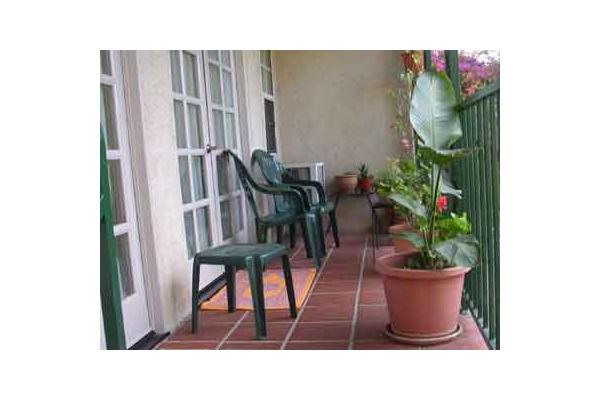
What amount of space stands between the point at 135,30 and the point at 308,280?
2.30m

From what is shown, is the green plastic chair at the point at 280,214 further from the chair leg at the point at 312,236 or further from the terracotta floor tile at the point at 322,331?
the terracotta floor tile at the point at 322,331

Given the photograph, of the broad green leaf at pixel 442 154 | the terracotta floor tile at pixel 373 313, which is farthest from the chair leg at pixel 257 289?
the broad green leaf at pixel 442 154

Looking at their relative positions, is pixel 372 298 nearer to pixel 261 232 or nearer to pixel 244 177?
pixel 261 232

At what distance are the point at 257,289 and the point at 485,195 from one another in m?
1.03

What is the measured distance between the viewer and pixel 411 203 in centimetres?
207

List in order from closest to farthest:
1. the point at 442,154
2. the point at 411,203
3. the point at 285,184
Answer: the point at 442,154 < the point at 411,203 < the point at 285,184

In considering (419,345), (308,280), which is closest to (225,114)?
(308,280)

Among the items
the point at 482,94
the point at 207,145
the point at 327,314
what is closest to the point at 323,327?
the point at 327,314

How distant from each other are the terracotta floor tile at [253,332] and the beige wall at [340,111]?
2.93m

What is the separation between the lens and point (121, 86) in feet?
7.45

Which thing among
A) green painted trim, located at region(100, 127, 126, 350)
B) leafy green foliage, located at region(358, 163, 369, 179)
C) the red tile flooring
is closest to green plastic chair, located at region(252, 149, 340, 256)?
leafy green foliage, located at region(358, 163, 369, 179)

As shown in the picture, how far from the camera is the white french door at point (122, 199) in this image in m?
2.18

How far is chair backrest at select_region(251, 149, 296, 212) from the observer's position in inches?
160
